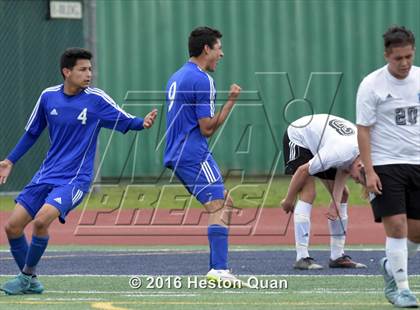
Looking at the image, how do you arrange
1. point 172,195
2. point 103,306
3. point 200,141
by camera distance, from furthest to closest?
point 172,195
point 200,141
point 103,306

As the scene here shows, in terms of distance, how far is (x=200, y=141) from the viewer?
11.9 meters

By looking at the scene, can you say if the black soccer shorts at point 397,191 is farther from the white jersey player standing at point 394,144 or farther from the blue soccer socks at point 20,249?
the blue soccer socks at point 20,249

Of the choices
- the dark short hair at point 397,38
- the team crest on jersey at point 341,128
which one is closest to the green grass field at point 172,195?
the team crest on jersey at point 341,128

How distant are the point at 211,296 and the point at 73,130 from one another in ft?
6.29

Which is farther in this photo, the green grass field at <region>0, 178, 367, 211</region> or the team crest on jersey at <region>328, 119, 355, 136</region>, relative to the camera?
the green grass field at <region>0, 178, 367, 211</region>

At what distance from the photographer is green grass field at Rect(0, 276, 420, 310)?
1016 centimetres

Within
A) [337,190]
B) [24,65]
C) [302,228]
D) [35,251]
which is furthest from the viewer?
[24,65]

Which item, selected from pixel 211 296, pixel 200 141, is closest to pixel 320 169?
pixel 200 141

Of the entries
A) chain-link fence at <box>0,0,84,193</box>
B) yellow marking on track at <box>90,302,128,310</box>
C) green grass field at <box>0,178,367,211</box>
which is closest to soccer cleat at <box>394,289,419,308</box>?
yellow marking on track at <box>90,302,128,310</box>

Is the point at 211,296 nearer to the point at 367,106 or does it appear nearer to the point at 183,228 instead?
the point at 367,106

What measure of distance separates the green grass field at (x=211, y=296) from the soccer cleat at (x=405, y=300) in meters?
0.12

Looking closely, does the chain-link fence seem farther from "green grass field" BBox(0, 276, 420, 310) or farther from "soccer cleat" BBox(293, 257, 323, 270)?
"green grass field" BBox(0, 276, 420, 310)

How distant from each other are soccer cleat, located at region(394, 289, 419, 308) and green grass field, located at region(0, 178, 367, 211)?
11.7 metres

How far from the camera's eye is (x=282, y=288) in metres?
11.6
